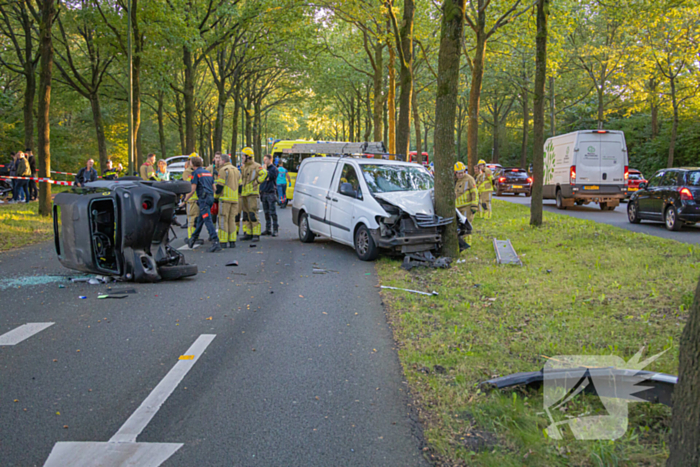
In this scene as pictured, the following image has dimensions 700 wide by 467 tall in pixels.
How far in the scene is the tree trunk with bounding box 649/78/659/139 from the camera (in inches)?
1312

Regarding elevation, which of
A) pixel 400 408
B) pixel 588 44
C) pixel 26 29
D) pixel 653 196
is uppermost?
pixel 588 44

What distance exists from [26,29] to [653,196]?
22.9 metres

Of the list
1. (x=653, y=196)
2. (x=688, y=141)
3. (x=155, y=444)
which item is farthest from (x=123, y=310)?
(x=688, y=141)

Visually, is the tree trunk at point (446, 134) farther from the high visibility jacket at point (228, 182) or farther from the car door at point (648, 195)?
the car door at point (648, 195)

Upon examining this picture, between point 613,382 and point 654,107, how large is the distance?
122ft

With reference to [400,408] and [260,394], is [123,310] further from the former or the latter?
[400,408]

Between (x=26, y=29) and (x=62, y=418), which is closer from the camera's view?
(x=62, y=418)

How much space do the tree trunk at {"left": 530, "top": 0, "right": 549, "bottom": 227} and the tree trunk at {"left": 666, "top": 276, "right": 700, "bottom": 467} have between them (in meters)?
11.8

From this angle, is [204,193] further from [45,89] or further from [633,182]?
[633,182]

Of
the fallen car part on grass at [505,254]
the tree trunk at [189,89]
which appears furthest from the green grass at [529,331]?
the tree trunk at [189,89]

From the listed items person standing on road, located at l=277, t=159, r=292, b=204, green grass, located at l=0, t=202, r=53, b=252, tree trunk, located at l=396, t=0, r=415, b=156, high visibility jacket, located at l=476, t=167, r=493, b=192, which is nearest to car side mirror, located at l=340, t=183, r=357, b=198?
high visibility jacket, located at l=476, t=167, r=493, b=192

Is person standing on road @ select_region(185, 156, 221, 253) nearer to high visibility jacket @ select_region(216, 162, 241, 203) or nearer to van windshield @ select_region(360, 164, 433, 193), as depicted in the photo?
high visibility jacket @ select_region(216, 162, 241, 203)

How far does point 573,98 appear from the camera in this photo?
42.3 m

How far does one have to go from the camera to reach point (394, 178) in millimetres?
11414
